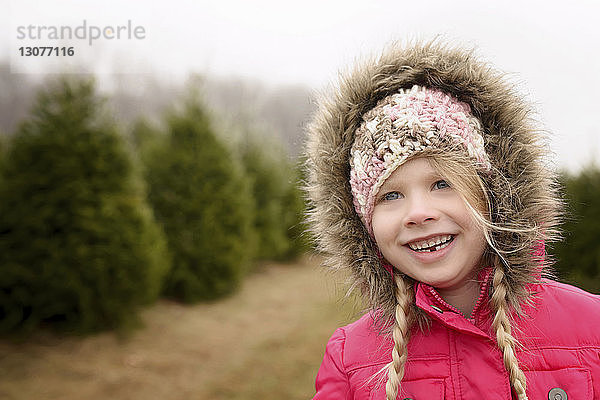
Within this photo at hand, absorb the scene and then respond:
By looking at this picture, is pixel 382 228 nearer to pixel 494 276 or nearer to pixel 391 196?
pixel 391 196

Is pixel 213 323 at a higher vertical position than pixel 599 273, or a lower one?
lower

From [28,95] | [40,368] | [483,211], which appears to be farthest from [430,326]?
[28,95]

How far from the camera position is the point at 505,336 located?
1.38 m

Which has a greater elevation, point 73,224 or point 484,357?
point 484,357

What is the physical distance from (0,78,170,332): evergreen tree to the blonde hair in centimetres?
448

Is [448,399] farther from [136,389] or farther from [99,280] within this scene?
[99,280]

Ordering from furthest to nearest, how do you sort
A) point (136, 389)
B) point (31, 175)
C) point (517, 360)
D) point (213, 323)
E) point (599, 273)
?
point (213, 323), point (31, 175), point (136, 389), point (599, 273), point (517, 360)

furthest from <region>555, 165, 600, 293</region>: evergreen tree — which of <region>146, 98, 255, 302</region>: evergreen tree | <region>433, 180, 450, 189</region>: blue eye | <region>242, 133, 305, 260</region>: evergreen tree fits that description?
<region>242, 133, 305, 260</region>: evergreen tree

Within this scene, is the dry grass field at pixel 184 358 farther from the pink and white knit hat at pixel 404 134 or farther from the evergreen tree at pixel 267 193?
the evergreen tree at pixel 267 193

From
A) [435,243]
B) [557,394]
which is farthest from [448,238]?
[557,394]

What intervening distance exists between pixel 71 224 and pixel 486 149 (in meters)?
4.74

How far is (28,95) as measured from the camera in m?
11.8

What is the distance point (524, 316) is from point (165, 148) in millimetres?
6568

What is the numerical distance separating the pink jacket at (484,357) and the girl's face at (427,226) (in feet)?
0.31
